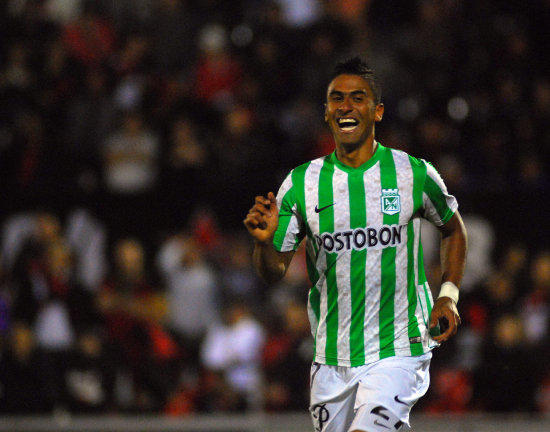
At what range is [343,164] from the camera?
459 centimetres

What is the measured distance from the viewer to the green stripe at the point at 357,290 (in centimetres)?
442

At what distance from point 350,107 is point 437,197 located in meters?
0.59

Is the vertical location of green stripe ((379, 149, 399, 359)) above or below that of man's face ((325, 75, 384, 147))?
below

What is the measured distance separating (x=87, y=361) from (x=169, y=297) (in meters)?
1.11

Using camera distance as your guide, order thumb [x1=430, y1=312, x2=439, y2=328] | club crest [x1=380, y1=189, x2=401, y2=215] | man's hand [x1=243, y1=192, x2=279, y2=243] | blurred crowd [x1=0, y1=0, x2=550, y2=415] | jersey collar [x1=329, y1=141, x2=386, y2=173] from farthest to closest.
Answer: blurred crowd [x1=0, y1=0, x2=550, y2=415], jersey collar [x1=329, y1=141, x2=386, y2=173], club crest [x1=380, y1=189, x2=401, y2=215], thumb [x1=430, y1=312, x2=439, y2=328], man's hand [x1=243, y1=192, x2=279, y2=243]

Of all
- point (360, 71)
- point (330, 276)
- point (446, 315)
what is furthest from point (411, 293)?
point (360, 71)

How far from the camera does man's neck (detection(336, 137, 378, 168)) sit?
15.0 feet

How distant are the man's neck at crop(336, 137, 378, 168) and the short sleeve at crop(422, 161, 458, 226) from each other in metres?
0.28

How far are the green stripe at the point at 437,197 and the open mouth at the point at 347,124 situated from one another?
418 millimetres

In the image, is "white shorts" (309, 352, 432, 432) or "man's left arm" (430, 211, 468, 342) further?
"man's left arm" (430, 211, 468, 342)

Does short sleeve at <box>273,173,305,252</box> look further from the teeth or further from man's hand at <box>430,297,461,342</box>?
man's hand at <box>430,297,461,342</box>

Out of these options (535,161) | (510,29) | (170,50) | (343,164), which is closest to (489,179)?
(535,161)

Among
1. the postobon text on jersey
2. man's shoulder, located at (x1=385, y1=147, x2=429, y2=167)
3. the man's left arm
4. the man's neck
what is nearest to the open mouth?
the man's neck

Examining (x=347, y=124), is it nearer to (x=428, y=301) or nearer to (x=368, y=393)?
(x=428, y=301)
